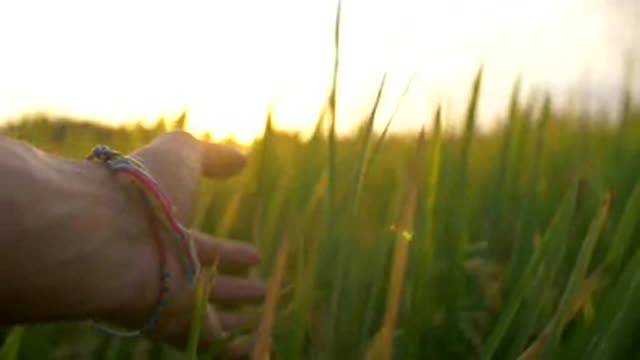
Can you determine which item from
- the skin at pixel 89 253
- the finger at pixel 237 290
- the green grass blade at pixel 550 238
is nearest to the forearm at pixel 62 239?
Answer: the skin at pixel 89 253

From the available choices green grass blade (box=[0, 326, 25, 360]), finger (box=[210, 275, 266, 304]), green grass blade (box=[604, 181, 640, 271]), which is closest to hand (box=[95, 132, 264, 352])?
finger (box=[210, 275, 266, 304])

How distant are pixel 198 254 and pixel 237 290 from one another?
59 mm

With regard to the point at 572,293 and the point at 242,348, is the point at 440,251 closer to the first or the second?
the point at 242,348

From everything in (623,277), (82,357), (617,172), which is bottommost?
(82,357)

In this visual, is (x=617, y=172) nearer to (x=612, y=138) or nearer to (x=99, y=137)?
(x=612, y=138)

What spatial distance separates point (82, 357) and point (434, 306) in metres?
0.33

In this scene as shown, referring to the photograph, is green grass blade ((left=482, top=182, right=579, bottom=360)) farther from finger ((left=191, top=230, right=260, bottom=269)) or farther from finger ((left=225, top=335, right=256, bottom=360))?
finger ((left=191, top=230, right=260, bottom=269))

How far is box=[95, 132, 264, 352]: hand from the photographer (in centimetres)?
97

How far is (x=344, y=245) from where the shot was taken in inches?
27.8

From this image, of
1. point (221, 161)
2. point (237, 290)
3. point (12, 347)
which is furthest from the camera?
point (221, 161)

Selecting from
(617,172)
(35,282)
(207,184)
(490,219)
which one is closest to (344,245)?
(35,282)

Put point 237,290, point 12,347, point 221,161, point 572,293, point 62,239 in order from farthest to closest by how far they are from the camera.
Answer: point 221,161, point 237,290, point 62,239, point 12,347, point 572,293

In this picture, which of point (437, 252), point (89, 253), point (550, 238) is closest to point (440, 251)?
point (437, 252)

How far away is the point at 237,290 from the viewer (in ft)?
3.46
